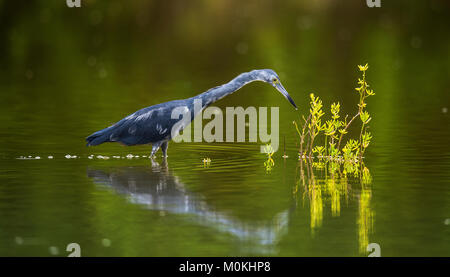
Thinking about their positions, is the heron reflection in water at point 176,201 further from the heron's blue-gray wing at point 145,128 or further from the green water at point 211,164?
the heron's blue-gray wing at point 145,128

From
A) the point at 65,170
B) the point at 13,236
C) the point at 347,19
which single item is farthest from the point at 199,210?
the point at 347,19

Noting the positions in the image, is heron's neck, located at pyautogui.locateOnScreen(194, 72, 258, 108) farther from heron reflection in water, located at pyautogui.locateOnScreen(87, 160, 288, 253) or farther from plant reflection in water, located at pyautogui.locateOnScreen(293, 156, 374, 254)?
plant reflection in water, located at pyautogui.locateOnScreen(293, 156, 374, 254)

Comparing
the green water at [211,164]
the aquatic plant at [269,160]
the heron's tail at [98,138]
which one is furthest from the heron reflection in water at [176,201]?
the aquatic plant at [269,160]

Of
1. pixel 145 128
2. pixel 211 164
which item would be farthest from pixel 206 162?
A: pixel 145 128

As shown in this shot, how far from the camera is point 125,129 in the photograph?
14977mm

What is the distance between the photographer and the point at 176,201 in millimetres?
11375

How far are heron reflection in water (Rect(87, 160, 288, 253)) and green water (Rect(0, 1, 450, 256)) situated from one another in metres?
0.03

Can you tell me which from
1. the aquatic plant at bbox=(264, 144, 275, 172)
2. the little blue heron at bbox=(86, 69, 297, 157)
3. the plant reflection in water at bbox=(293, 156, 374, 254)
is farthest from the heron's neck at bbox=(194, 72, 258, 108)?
the plant reflection in water at bbox=(293, 156, 374, 254)

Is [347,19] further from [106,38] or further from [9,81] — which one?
[9,81]

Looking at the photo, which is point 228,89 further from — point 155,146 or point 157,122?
point 155,146

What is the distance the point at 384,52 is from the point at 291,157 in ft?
77.4

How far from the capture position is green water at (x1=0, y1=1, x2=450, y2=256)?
9.55 meters

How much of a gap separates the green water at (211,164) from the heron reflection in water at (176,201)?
0.03m
